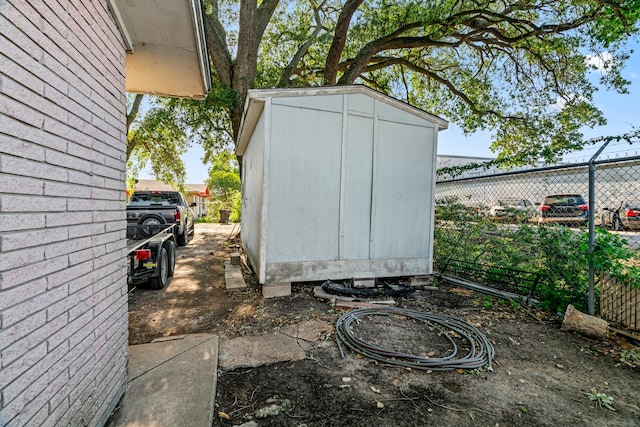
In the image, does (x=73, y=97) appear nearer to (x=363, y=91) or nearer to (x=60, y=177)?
(x=60, y=177)

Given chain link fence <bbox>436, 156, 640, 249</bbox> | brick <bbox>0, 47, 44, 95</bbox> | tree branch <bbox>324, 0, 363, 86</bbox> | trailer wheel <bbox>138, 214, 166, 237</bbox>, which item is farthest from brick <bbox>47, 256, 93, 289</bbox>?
tree branch <bbox>324, 0, 363, 86</bbox>

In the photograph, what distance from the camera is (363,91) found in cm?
455

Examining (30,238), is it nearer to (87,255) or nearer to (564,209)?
(87,255)

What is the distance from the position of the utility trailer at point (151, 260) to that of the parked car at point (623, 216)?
238 inches

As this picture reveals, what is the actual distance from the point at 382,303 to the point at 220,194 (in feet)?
70.8

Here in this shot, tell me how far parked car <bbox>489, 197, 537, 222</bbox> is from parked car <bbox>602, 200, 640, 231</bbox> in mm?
765

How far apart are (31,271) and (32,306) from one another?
0.15m

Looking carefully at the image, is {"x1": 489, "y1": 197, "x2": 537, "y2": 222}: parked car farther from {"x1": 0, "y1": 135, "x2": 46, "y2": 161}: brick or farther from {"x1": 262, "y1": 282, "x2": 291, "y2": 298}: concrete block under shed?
{"x1": 0, "y1": 135, "x2": 46, "y2": 161}: brick

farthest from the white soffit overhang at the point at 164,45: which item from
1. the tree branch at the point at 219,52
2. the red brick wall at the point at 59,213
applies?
the tree branch at the point at 219,52

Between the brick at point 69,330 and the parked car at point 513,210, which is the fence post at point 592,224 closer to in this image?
the parked car at point 513,210

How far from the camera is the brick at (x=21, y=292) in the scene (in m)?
1.03

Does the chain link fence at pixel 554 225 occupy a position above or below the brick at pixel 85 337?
above

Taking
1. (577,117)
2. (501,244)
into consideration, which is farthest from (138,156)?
(577,117)

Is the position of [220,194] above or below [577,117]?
below
